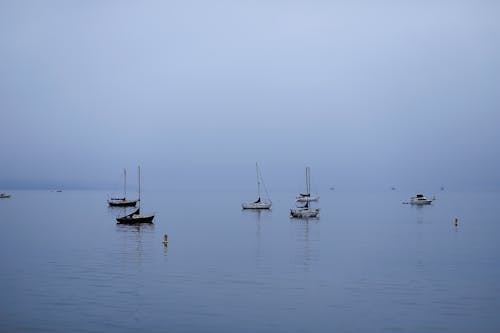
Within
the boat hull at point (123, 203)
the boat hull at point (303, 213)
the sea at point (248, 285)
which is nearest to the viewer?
the sea at point (248, 285)

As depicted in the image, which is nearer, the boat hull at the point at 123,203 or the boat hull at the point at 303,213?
the boat hull at the point at 303,213

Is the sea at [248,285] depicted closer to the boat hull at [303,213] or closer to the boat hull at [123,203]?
the boat hull at [303,213]

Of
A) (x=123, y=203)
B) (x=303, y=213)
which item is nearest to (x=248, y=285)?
(x=303, y=213)

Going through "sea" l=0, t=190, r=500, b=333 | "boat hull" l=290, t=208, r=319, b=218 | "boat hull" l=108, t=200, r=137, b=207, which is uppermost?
"sea" l=0, t=190, r=500, b=333

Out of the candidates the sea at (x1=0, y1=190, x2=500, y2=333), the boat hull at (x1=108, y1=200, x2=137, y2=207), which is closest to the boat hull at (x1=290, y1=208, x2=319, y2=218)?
the sea at (x1=0, y1=190, x2=500, y2=333)

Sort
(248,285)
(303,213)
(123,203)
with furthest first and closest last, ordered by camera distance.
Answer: (123,203), (303,213), (248,285)

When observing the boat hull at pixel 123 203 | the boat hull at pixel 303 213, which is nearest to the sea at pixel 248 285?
the boat hull at pixel 303 213

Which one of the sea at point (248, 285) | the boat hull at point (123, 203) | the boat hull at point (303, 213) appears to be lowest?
the boat hull at point (123, 203)

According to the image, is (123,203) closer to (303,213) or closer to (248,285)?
(303,213)

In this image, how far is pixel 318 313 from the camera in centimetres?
3003

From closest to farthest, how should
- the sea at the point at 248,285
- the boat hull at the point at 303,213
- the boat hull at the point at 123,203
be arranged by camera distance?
the sea at the point at 248,285
the boat hull at the point at 303,213
the boat hull at the point at 123,203

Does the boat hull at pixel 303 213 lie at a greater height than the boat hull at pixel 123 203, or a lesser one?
greater

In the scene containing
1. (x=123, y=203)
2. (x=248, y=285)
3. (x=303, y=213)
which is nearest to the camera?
(x=248, y=285)

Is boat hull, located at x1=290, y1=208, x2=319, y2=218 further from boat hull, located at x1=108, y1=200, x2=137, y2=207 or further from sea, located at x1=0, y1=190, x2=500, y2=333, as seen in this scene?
boat hull, located at x1=108, y1=200, x2=137, y2=207
